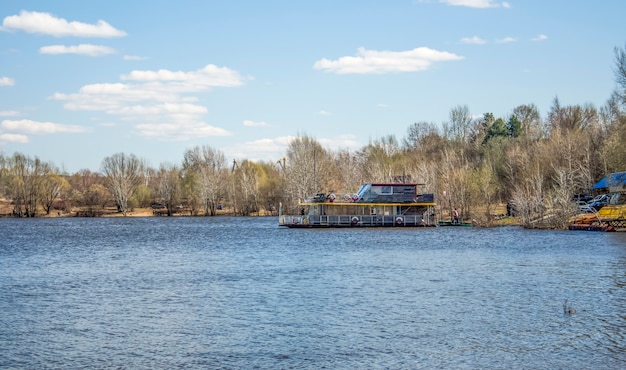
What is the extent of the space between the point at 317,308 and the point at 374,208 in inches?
2034

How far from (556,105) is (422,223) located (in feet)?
181

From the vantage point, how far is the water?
21.5m

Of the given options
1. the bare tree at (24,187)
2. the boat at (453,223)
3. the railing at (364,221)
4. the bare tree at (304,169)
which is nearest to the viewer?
the railing at (364,221)

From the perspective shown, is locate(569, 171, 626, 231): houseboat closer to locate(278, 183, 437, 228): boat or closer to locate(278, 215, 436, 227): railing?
locate(278, 183, 437, 228): boat

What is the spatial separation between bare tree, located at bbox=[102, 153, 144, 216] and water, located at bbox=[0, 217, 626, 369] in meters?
79.3

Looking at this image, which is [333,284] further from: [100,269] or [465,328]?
[100,269]

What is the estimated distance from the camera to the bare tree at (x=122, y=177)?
13162cm

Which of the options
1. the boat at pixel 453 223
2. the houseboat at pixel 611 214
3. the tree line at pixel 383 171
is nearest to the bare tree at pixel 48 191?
the tree line at pixel 383 171

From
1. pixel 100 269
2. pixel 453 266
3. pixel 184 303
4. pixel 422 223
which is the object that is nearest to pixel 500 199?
pixel 422 223

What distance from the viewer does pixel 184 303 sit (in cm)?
3034

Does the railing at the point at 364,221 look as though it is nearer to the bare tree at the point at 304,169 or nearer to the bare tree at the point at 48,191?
the bare tree at the point at 304,169

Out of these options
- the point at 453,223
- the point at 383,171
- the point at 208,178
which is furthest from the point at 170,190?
the point at 453,223

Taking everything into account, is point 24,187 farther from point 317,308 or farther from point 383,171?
point 317,308

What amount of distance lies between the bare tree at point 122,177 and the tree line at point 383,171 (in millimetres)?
192
